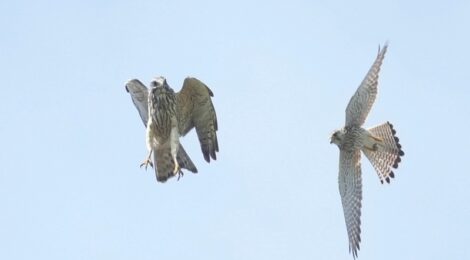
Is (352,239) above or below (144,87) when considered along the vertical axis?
below

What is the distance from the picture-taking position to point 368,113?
66.1ft

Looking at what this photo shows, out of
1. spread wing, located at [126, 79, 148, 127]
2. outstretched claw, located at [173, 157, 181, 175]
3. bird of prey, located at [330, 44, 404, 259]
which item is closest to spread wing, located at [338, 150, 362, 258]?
bird of prey, located at [330, 44, 404, 259]

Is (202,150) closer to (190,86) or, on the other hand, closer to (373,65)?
(190,86)

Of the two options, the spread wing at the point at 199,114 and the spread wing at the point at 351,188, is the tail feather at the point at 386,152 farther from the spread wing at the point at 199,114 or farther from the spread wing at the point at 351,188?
the spread wing at the point at 199,114

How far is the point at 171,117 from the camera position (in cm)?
1933

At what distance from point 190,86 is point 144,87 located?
91cm

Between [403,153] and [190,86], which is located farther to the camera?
[403,153]

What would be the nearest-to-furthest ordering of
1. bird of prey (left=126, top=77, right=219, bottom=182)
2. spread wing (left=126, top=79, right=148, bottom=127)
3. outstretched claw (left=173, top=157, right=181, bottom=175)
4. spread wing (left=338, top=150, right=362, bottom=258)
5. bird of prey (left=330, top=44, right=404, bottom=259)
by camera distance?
outstretched claw (left=173, top=157, right=181, bottom=175) < bird of prey (left=126, top=77, right=219, bottom=182) < spread wing (left=126, top=79, right=148, bottom=127) < bird of prey (left=330, top=44, right=404, bottom=259) < spread wing (left=338, top=150, right=362, bottom=258)

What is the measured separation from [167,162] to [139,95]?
1.35 m

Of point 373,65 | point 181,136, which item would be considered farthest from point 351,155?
point 181,136

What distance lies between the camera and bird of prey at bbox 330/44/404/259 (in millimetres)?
20109

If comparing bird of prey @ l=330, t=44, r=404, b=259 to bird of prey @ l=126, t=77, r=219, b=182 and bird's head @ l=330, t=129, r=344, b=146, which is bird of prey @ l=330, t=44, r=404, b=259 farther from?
bird of prey @ l=126, t=77, r=219, b=182

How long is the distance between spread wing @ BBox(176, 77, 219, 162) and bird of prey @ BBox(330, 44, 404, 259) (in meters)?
2.16

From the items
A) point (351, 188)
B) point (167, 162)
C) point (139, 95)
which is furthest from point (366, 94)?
point (139, 95)
